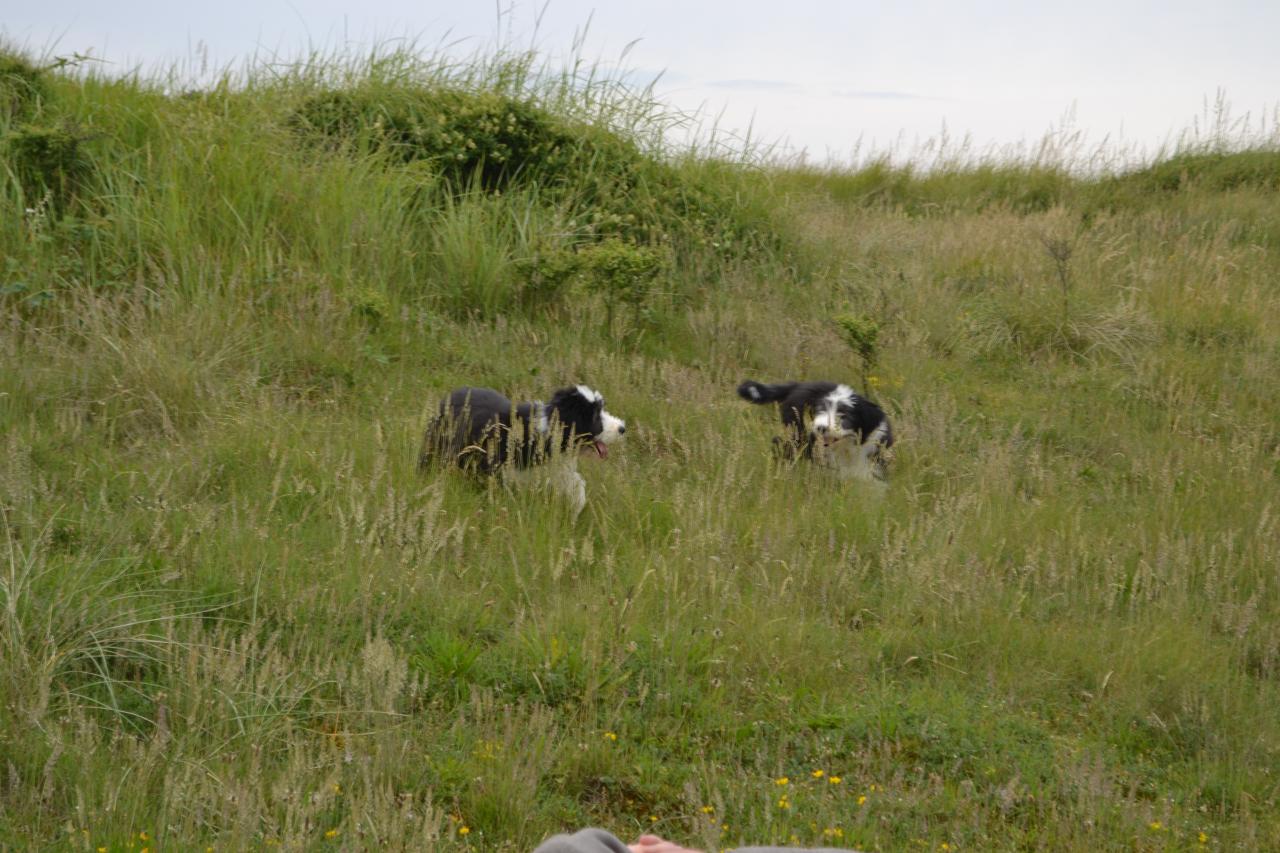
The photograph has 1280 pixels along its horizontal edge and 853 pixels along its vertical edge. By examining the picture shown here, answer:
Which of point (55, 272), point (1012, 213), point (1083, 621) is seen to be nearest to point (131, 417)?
point (55, 272)

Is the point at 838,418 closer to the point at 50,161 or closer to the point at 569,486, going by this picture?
the point at 569,486

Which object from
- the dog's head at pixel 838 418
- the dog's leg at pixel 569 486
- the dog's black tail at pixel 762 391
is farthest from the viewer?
the dog's black tail at pixel 762 391

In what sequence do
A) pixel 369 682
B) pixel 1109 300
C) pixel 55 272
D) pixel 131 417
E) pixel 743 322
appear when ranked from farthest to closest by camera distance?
pixel 1109 300, pixel 743 322, pixel 55 272, pixel 131 417, pixel 369 682

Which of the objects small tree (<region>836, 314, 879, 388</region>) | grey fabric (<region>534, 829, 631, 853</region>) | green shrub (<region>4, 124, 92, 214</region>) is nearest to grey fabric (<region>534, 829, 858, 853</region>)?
grey fabric (<region>534, 829, 631, 853</region>)

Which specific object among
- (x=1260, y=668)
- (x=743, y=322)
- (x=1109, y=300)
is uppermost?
(x=1109, y=300)

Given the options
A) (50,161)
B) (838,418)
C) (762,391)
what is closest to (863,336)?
(762,391)

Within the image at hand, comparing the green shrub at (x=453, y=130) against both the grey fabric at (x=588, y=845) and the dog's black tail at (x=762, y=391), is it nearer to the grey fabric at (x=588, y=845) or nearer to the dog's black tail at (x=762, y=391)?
the dog's black tail at (x=762, y=391)

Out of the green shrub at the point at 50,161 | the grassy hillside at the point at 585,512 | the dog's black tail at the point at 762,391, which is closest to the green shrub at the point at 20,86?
the grassy hillside at the point at 585,512

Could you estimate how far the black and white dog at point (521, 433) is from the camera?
5.47 metres

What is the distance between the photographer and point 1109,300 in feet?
30.8

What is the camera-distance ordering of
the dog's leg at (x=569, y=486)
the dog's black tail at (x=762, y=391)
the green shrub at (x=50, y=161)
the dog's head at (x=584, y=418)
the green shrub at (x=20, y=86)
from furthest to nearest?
the green shrub at (x=20, y=86) < the green shrub at (x=50, y=161) < the dog's black tail at (x=762, y=391) < the dog's head at (x=584, y=418) < the dog's leg at (x=569, y=486)

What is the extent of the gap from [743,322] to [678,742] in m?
5.03

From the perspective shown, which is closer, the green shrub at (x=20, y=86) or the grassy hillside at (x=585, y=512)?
the grassy hillside at (x=585, y=512)

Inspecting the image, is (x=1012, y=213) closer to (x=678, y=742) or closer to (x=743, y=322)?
(x=743, y=322)
